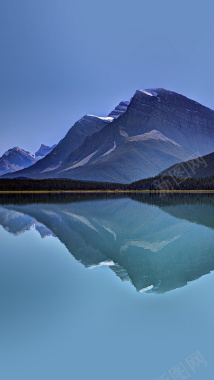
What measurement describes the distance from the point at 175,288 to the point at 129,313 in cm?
254

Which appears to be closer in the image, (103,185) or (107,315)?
(107,315)

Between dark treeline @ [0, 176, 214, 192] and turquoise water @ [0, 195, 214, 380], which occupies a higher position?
dark treeline @ [0, 176, 214, 192]

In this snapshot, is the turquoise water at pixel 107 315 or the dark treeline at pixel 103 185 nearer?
the turquoise water at pixel 107 315

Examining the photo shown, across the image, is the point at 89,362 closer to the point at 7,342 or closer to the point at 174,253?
the point at 7,342

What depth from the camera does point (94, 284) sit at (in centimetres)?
1079

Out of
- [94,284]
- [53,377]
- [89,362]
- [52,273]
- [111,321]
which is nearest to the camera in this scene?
[53,377]

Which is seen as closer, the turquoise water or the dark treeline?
the turquoise water

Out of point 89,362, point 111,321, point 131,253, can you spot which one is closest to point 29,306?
point 111,321

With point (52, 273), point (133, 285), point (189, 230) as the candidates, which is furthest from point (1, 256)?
point (189, 230)

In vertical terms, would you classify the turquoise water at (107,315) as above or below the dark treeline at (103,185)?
below

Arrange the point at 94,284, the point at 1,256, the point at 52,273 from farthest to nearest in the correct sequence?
1. the point at 1,256
2. the point at 52,273
3. the point at 94,284

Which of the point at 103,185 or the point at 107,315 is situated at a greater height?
the point at 103,185

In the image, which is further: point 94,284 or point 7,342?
point 94,284

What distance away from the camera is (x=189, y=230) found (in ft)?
76.9
